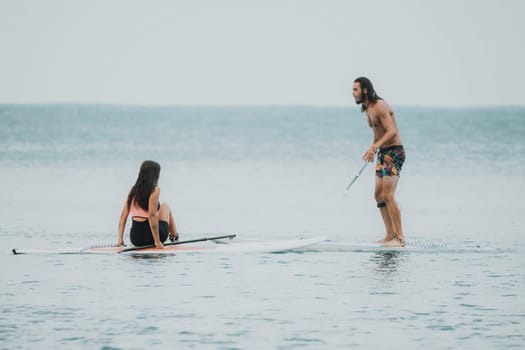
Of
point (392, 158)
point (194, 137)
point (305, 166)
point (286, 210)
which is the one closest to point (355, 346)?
point (392, 158)

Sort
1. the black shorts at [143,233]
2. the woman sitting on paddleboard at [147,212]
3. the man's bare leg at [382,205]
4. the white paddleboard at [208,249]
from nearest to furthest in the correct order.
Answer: the woman sitting on paddleboard at [147,212]
the black shorts at [143,233]
the white paddleboard at [208,249]
the man's bare leg at [382,205]

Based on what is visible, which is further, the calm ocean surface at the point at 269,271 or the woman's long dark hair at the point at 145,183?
the woman's long dark hair at the point at 145,183

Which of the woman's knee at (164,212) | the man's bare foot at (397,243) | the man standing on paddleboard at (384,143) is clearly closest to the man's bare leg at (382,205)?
the man standing on paddleboard at (384,143)

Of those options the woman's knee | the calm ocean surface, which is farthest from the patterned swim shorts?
the woman's knee

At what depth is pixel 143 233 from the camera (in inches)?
457

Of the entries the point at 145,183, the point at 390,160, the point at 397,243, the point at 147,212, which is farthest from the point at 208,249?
the point at 390,160

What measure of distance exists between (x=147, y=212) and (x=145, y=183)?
28 cm

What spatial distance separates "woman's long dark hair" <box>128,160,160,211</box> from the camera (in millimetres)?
11367

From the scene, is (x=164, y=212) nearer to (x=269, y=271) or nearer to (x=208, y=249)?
(x=208, y=249)

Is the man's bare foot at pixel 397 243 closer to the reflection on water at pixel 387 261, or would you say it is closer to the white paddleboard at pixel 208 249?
the reflection on water at pixel 387 261

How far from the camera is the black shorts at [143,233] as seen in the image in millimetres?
11570

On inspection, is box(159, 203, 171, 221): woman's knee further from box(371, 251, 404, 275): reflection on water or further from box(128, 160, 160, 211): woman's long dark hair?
box(371, 251, 404, 275): reflection on water

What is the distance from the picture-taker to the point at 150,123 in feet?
278

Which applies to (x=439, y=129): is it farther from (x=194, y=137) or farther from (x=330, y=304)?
(x=330, y=304)
